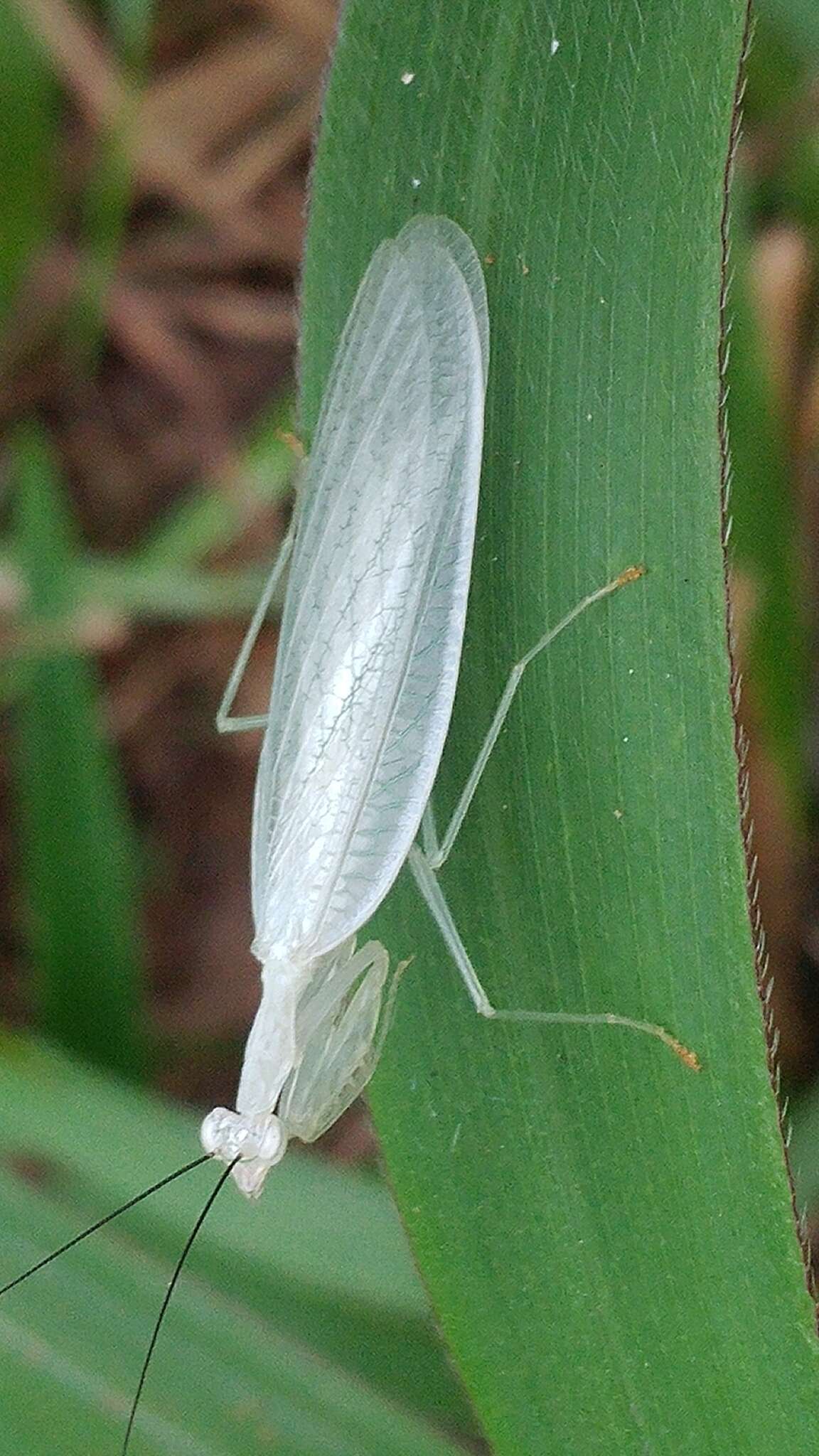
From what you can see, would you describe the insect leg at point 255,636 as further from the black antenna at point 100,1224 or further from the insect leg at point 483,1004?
the black antenna at point 100,1224

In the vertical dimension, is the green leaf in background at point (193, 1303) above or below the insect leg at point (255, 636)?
below

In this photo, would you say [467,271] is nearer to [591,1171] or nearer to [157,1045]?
[591,1171]

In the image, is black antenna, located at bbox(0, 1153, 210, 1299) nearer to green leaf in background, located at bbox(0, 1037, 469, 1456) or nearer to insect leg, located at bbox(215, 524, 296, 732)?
green leaf in background, located at bbox(0, 1037, 469, 1456)

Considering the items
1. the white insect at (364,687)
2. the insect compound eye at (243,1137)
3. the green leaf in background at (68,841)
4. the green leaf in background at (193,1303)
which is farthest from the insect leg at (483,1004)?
the green leaf in background at (68,841)

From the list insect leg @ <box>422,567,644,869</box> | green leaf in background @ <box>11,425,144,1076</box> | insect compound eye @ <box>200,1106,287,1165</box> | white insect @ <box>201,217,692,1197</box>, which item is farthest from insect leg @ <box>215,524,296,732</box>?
green leaf in background @ <box>11,425,144,1076</box>

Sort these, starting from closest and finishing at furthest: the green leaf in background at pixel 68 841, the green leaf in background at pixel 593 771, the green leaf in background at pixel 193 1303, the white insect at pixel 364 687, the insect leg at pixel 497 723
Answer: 1. the green leaf in background at pixel 593 771
2. the insect leg at pixel 497 723
3. the white insect at pixel 364 687
4. the green leaf in background at pixel 193 1303
5. the green leaf in background at pixel 68 841

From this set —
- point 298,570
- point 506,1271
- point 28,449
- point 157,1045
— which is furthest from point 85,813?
point 506,1271
